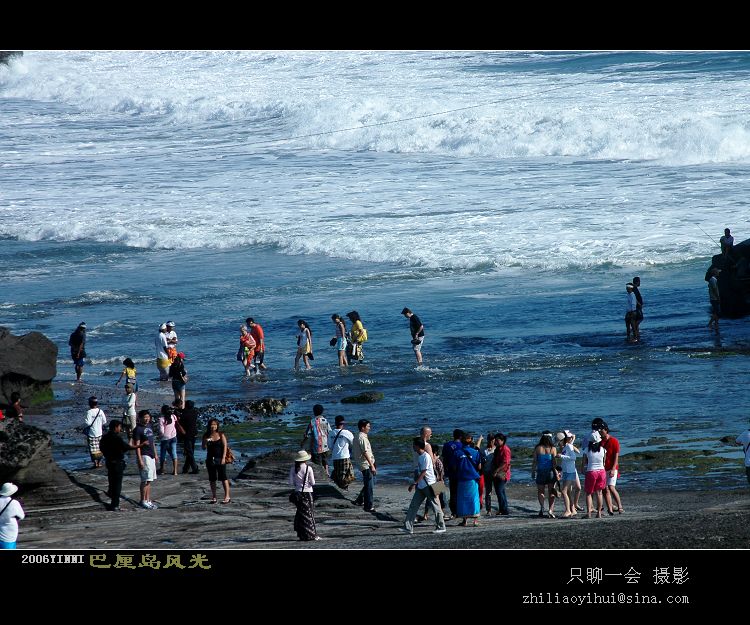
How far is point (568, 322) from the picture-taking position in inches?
939

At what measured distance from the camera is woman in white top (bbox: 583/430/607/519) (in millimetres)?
12906

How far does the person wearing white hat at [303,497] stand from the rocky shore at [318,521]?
0.18 meters

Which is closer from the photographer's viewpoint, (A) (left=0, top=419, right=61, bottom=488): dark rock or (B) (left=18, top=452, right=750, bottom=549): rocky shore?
(B) (left=18, top=452, right=750, bottom=549): rocky shore

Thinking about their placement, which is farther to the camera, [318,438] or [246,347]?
[246,347]

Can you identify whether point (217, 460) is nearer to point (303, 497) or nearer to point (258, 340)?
point (303, 497)

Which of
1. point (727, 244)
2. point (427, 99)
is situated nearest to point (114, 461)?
point (727, 244)

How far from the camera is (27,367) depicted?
64.3 feet

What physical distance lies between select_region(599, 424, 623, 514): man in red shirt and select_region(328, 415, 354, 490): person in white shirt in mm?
2999

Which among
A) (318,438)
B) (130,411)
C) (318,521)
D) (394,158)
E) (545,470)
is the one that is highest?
(394,158)

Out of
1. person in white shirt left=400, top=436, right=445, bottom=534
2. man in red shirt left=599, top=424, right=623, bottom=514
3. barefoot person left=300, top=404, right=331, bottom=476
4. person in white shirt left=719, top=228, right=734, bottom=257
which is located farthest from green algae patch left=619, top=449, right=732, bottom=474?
person in white shirt left=719, top=228, right=734, bottom=257

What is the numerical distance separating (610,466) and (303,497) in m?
3.47

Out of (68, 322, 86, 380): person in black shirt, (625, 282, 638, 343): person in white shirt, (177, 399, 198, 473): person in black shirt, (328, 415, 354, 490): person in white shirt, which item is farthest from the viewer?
(625, 282, 638, 343): person in white shirt

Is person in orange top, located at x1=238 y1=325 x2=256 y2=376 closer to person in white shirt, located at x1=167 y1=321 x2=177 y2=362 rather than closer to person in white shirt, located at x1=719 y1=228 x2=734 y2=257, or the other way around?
person in white shirt, located at x1=167 y1=321 x2=177 y2=362

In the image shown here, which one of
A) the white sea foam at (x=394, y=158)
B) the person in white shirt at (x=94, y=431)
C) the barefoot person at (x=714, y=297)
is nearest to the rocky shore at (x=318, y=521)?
the person in white shirt at (x=94, y=431)
